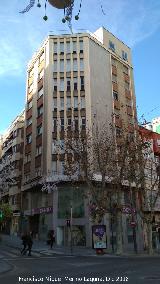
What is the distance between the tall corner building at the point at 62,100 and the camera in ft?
137

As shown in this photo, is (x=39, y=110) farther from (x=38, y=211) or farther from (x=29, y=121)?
(x=38, y=211)

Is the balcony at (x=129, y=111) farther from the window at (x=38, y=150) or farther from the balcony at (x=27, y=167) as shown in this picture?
the balcony at (x=27, y=167)

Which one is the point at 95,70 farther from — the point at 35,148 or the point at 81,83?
the point at 35,148

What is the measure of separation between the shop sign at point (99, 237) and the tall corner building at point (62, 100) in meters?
10.9

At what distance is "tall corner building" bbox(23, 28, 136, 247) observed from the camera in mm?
41812

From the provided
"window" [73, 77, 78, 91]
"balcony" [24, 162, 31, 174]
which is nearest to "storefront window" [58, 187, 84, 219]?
"balcony" [24, 162, 31, 174]

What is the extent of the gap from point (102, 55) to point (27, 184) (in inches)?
841

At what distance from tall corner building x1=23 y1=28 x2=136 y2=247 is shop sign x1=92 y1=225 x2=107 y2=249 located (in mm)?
10930

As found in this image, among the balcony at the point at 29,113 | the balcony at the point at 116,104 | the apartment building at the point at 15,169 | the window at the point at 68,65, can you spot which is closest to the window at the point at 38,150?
the apartment building at the point at 15,169

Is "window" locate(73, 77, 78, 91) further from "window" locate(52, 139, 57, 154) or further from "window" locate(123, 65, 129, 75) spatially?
"window" locate(123, 65, 129, 75)

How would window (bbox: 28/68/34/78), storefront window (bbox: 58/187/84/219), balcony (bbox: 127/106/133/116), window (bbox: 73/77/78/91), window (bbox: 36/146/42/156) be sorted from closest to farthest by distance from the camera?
1. storefront window (bbox: 58/187/84/219)
2. window (bbox: 36/146/42/156)
3. window (bbox: 73/77/78/91)
4. balcony (bbox: 127/106/133/116)
5. window (bbox: 28/68/34/78)

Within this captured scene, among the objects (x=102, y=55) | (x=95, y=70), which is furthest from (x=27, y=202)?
(x=102, y=55)

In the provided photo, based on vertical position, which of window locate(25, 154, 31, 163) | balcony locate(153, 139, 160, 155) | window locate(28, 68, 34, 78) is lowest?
window locate(25, 154, 31, 163)

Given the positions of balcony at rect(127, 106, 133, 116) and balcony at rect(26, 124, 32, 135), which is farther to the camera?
balcony at rect(127, 106, 133, 116)
